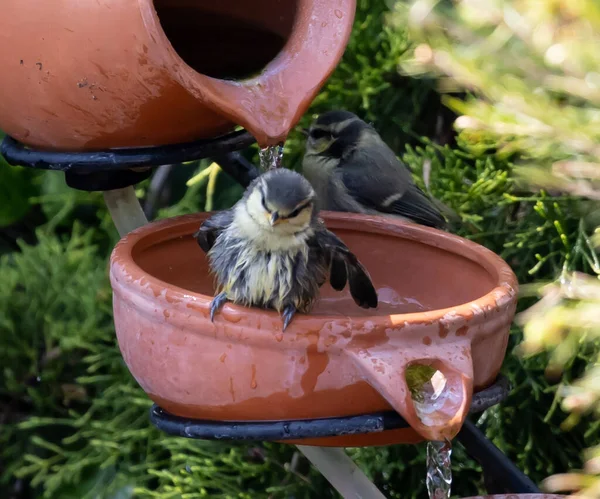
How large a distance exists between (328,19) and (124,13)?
44 centimetres

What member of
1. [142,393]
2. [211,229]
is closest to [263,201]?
[211,229]

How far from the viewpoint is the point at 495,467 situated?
65.8 inches

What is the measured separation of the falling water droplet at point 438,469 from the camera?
1.34 metres

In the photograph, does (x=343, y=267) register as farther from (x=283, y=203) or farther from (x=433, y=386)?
(x=433, y=386)

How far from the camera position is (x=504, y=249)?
2305mm

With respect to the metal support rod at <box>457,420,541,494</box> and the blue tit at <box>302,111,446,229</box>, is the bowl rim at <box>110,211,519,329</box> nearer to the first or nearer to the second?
the metal support rod at <box>457,420,541,494</box>

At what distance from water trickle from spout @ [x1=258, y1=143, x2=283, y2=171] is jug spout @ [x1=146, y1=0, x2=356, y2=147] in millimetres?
81

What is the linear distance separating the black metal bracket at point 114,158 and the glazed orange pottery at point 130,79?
0.06ft

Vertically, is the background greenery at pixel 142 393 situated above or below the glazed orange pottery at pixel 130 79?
below

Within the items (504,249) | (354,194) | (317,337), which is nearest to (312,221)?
(317,337)

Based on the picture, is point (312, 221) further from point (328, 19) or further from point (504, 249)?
point (504, 249)

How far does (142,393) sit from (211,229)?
1.06 meters

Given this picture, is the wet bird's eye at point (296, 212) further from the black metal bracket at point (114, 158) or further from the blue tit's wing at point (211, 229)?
the black metal bracket at point (114, 158)

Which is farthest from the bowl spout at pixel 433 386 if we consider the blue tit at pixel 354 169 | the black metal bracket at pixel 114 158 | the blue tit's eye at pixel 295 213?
the blue tit at pixel 354 169
